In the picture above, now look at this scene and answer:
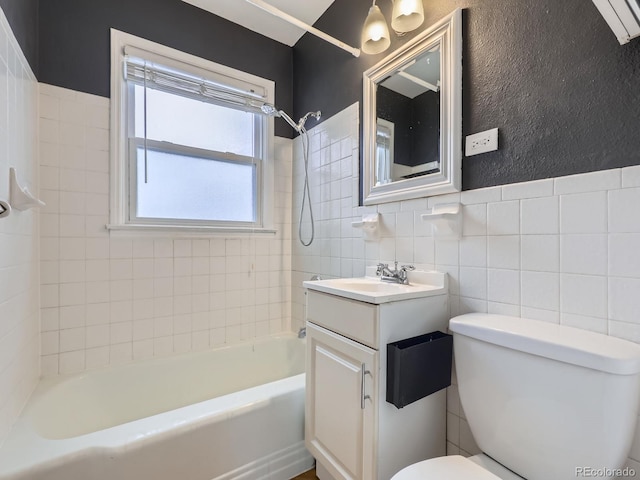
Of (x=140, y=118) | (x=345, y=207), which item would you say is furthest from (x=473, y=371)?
(x=140, y=118)

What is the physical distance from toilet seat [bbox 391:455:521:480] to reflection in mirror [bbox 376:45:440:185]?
1.08 meters

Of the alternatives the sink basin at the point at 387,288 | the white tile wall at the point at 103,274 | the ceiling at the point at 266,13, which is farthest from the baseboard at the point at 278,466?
the ceiling at the point at 266,13

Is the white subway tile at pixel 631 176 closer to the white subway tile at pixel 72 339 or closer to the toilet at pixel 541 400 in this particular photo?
the toilet at pixel 541 400

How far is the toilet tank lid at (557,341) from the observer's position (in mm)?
726

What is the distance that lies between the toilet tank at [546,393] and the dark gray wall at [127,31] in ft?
7.11

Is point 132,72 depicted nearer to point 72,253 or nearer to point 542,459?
point 72,253

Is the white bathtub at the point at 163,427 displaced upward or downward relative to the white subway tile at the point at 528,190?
downward

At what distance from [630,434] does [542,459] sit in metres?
0.22

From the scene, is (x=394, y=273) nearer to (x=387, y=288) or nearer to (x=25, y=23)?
(x=387, y=288)

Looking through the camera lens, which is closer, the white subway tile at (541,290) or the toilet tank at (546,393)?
the toilet tank at (546,393)

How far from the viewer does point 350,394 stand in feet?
3.83

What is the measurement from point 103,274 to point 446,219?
186cm

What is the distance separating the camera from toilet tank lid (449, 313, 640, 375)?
0.73m

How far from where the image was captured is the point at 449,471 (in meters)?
0.89
